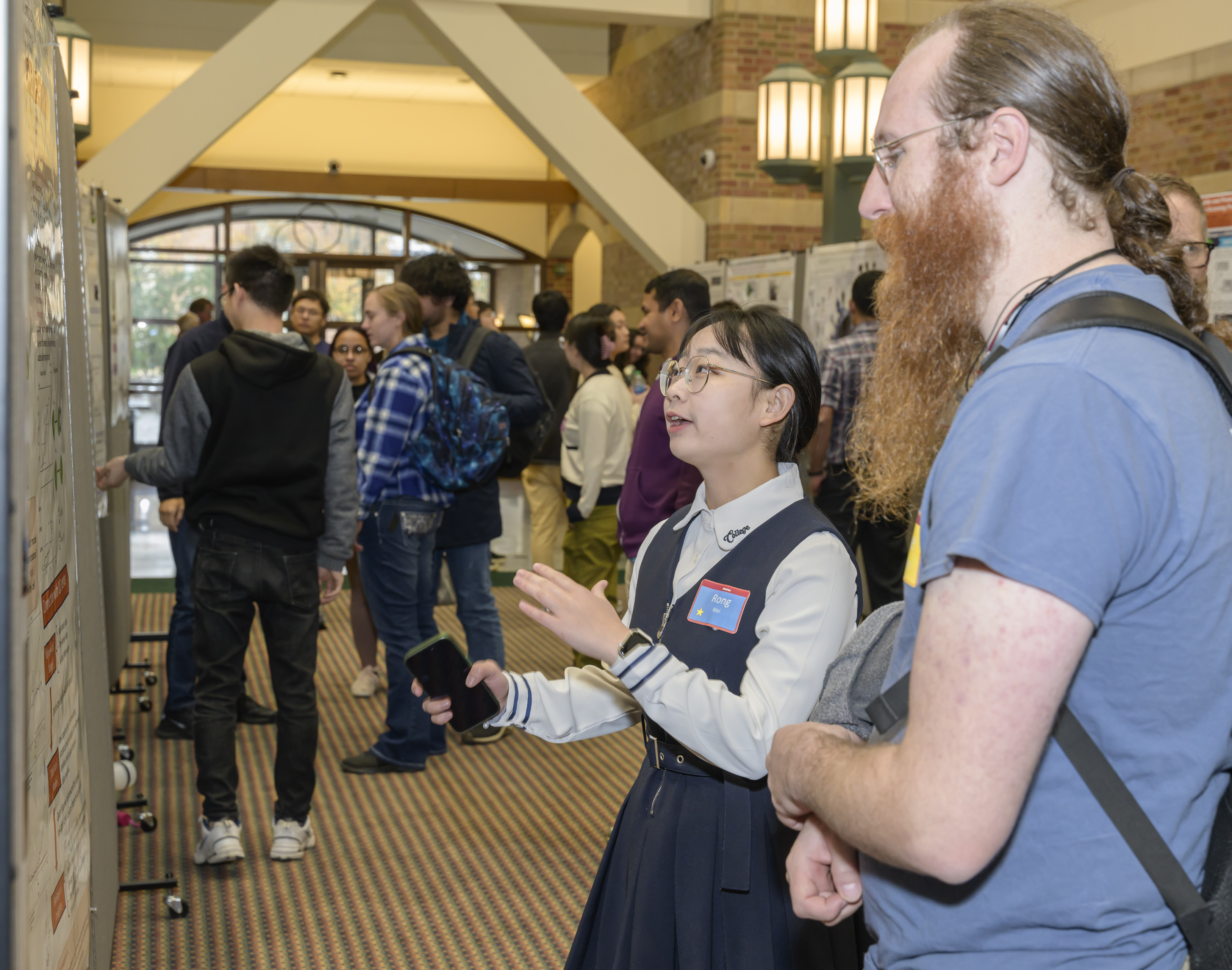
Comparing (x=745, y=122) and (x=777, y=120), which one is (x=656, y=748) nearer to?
(x=777, y=120)

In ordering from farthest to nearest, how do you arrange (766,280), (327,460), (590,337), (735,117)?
(735,117), (766,280), (590,337), (327,460)

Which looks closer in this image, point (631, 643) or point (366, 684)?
point (631, 643)

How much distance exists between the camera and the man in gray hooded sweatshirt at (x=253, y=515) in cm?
319

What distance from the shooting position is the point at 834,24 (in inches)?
237

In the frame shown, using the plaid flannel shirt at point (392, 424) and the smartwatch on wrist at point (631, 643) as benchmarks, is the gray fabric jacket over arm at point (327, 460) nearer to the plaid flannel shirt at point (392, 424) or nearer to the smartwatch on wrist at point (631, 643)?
the plaid flannel shirt at point (392, 424)

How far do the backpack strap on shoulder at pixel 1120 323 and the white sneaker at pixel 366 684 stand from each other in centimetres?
446

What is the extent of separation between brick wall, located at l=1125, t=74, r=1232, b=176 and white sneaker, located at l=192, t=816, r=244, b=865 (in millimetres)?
6570

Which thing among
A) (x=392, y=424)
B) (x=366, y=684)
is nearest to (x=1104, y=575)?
(x=392, y=424)

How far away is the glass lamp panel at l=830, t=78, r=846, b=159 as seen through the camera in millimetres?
5898

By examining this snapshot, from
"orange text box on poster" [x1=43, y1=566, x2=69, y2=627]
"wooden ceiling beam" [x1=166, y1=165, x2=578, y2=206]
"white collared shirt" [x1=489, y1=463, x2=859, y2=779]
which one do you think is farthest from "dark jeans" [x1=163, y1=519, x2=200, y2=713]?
"wooden ceiling beam" [x1=166, y1=165, x2=578, y2=206]

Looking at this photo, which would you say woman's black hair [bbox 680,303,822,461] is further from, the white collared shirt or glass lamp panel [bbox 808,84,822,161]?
glass lamp panel [bbox 808,84,822,161]

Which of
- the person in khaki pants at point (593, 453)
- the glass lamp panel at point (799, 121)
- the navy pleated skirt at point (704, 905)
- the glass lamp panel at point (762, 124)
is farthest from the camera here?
the glass lamp panel at point (762, 124)

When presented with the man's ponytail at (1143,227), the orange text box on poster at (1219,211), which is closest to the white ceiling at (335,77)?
the orange text box on poster at (1219,211)

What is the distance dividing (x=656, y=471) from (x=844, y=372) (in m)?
1.55
